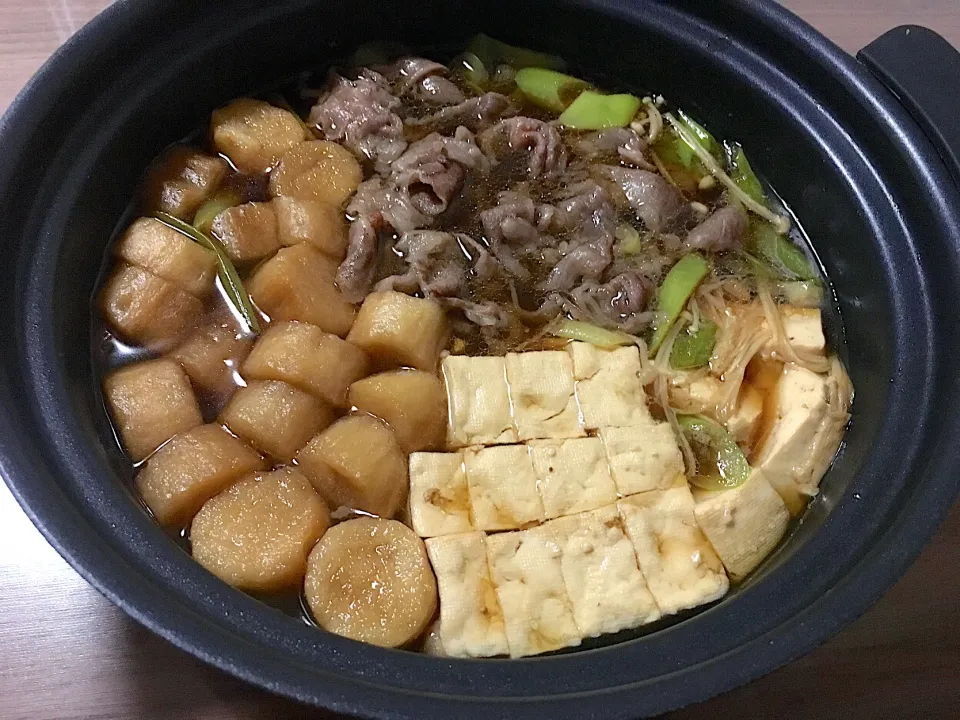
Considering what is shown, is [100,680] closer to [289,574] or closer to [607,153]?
[289,574]

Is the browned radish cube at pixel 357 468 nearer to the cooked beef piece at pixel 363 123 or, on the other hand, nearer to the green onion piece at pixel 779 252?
the cooked beef piece at pixel 363 123

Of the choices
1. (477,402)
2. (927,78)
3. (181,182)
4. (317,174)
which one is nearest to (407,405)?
(477,402)

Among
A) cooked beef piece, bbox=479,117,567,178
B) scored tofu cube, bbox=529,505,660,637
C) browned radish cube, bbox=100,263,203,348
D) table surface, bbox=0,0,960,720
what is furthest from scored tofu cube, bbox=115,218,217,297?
scored tofu cube, bbox=529,505,660,637

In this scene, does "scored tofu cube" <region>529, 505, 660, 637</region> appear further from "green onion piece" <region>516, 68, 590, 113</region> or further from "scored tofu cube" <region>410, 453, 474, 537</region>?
"green onion piece" <region>516, 68, 590, 113</region>

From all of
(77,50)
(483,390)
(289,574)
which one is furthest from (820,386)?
(77,50)

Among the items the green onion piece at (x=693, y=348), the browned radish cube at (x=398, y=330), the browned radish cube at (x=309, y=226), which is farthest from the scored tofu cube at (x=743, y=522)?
the browned radish cube at (x=309, y=226)

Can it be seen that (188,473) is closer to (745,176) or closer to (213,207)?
(213,207)
